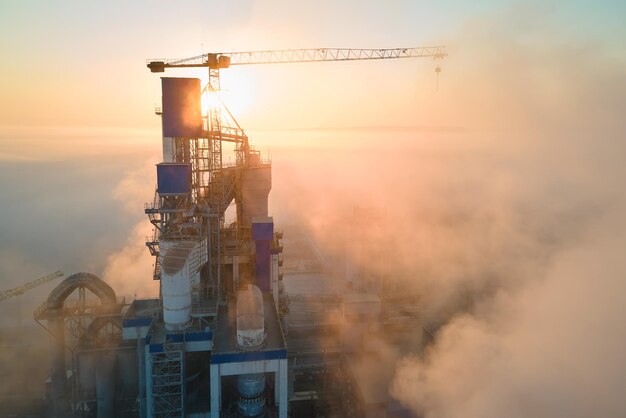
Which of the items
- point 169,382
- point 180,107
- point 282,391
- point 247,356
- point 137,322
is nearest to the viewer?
point 247,356

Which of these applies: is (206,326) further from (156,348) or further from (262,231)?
(262,231)

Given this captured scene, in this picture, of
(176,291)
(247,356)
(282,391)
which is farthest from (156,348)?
(282,391)

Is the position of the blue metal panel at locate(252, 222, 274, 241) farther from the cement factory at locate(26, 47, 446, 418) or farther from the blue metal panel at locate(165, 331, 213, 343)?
the blue metal panel at locate(165, 331, 213, 343)

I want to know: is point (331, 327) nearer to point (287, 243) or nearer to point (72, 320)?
point (72, 320)

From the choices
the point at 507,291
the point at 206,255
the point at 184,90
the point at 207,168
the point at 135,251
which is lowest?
the point at 135,251

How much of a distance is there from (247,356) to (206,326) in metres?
3.09

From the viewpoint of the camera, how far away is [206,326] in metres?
18.4

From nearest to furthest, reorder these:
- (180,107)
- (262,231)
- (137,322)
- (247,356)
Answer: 1. (247,356)
2. (137,322)
3. (180,107)
4. (262,231)

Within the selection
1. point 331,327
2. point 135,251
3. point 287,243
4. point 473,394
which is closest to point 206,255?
point 331,327

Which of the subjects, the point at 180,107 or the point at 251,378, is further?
the point at 180,107

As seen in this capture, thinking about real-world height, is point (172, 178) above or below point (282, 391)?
above

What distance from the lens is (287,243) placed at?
61125 millimetres

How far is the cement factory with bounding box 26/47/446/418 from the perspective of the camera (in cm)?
1708

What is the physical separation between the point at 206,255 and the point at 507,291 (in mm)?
19512
